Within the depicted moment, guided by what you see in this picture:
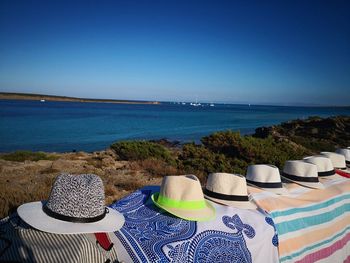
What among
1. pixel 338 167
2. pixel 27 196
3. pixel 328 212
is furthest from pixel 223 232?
pixel 27 196

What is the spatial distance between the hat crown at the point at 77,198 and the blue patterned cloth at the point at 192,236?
278 mm

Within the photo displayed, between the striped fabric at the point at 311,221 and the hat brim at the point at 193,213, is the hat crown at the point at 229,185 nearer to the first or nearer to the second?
the striped fabric at the point at 311,221

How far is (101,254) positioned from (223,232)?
3.30ft

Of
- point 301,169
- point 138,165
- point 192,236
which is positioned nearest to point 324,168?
point 301,169

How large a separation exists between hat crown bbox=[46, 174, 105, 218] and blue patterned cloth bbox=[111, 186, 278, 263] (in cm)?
28

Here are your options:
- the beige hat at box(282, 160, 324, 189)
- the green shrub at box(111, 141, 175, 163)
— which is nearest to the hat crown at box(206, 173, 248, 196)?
the beige hat at box(282, 160, 324, 189)

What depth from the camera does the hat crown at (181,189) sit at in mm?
2344

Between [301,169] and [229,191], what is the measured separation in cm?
133

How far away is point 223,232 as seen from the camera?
86.0 inches

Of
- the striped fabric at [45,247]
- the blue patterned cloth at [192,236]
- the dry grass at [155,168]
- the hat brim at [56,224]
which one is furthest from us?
the dry grass at [155,168]

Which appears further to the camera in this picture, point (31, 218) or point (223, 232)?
point (223, 232)

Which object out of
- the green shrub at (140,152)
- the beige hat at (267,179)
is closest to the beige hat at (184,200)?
the beige hat at (267,179)

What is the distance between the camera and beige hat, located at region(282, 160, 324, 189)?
337cm

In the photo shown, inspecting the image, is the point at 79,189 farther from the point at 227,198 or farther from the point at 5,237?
the point at 227,198
